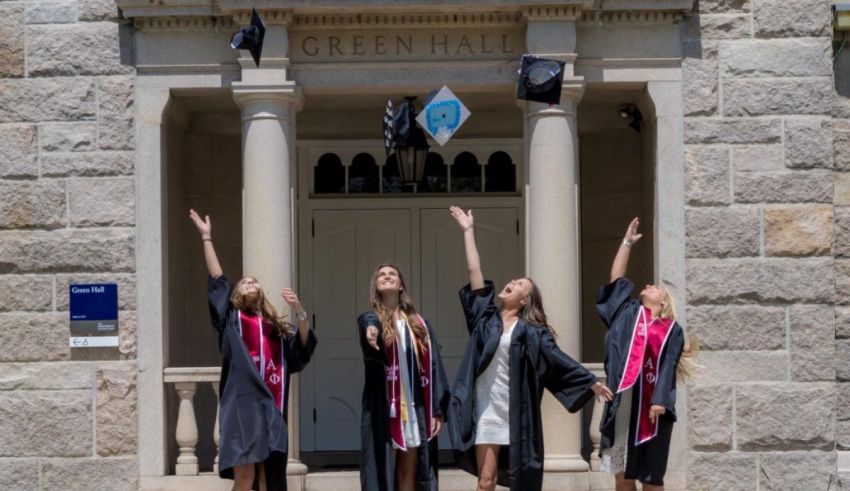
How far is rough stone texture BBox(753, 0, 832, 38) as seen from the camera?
11.6 meters

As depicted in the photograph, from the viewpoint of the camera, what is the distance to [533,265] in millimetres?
11508

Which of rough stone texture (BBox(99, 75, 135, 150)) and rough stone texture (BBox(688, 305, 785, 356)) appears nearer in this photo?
rough stone texture (BBox(688, 305, 785, 356))

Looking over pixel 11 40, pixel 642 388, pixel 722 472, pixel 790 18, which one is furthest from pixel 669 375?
pixel 11 40

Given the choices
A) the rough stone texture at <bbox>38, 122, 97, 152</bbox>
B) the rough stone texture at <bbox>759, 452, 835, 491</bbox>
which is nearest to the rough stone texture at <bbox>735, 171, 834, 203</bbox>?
the rough stone texture at <bbox>759, 452, 835, 491</bbox>

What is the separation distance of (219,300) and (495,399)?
199 centimetres

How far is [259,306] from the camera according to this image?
34.0 ft

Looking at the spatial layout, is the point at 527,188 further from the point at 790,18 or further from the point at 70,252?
the point at 70,252

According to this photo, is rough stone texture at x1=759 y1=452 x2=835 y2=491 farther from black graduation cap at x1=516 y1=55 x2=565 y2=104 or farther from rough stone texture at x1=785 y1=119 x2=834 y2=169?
black graduation cap at x1=516 y1=55 x2=565 y2=104

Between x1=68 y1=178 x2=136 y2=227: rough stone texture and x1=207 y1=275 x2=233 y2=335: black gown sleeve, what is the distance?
1.49m

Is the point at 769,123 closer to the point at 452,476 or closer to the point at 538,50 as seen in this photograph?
the point at 538,50

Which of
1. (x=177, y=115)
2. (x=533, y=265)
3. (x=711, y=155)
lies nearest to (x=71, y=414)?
(x=177, y=115)

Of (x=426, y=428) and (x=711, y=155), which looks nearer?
(x=426, y=428)

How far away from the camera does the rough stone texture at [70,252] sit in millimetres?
11609

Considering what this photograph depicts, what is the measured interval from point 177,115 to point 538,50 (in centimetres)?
320
